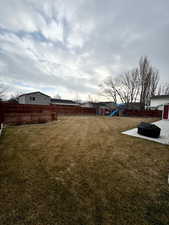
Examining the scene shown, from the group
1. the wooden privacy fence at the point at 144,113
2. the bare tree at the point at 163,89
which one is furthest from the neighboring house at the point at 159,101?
the bare tree at the point at 163,89

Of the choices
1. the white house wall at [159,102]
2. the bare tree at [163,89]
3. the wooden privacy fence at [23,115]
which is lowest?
the wooden privacy fence at [23,115]

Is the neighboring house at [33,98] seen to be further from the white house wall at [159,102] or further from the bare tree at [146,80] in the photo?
the white house wall at [159,102]

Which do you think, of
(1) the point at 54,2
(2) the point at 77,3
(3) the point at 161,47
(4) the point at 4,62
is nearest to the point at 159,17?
(3) the point at 161,47

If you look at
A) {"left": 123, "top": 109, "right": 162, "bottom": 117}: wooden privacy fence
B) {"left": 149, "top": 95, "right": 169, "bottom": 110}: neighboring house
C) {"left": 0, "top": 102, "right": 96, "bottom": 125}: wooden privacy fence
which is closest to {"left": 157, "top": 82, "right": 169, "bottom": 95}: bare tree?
{"left": 149, "top": 95, "right": 169, "bottom": 110}: neighboring house

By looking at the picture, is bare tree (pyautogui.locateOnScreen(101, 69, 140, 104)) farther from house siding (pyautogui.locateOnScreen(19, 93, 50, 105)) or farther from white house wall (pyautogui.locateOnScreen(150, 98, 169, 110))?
house siding (pyautogui.locateOnScreen(19, 93, 50, 105))

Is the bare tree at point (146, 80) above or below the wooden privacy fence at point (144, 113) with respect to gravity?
above

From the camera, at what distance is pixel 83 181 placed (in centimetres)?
176

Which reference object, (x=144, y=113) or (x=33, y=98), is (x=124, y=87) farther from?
(x=33, y=98)

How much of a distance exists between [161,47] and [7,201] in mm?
12538

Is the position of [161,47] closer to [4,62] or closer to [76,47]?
[76,47]

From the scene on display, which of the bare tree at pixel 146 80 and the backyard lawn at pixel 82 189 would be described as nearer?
the backyard lawn at pixel 82 189

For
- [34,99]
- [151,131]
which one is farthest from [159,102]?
[34,99]

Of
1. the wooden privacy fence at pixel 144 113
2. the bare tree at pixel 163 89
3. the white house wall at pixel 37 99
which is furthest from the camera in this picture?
the bare tree at pixel 163 89

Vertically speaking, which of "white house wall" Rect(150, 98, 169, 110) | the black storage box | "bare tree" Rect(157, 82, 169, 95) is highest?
"bare tree" Rect(157, 82, 169, 95)
